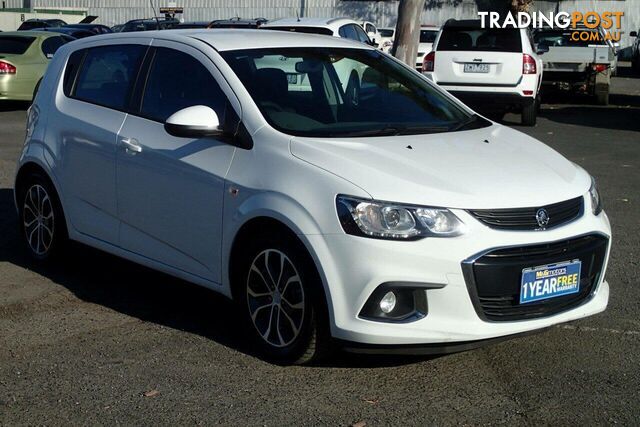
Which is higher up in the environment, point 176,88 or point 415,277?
point 176,88

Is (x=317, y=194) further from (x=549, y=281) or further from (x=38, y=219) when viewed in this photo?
(x=38, y=219)

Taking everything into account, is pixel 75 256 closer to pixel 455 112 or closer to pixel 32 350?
pixel 32 350

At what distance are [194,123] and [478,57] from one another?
1215cm

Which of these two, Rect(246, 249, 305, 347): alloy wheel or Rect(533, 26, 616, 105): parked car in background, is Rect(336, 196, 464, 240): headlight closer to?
Rect(246, 249, 305, 347): alloy wheel

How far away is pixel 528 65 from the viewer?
16641 mm

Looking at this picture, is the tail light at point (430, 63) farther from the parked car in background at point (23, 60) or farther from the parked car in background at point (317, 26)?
the parked car in background at point (23, 60)

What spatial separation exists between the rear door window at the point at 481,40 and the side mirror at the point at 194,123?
12170mm

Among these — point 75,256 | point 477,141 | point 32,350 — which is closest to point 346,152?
point 477,141

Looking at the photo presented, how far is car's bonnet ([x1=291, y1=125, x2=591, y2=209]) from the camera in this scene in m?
4.74

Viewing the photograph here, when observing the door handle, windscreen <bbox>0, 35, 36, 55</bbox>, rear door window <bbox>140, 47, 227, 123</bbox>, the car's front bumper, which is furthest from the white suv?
the car's front bumper

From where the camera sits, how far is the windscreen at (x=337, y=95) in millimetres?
5504

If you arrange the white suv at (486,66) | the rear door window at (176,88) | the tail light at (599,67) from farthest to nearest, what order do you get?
1. the tail light at (599,67)
2. the white suv at (486,66)
3. the rear door window at (176,88)

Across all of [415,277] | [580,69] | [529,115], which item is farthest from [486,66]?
[415,277]

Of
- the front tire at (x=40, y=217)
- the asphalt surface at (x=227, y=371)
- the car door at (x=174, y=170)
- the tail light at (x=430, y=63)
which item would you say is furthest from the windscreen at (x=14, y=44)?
the car door at (x=174, y=170)
